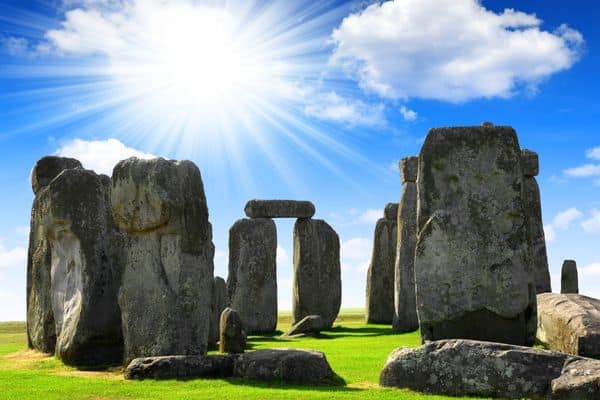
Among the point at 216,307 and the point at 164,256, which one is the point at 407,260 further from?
the point at 164,256

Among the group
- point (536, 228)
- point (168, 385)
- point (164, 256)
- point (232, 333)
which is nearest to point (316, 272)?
point (536, 228)

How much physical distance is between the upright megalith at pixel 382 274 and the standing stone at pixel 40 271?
43.8 feet

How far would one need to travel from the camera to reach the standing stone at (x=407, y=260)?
2291 centimetres

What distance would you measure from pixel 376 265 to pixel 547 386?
1988 cm

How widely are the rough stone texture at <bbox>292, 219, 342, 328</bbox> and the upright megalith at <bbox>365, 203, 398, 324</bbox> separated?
5.02 feet

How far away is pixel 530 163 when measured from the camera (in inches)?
901

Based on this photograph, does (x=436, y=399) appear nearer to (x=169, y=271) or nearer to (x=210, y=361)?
(x=210, y=361)

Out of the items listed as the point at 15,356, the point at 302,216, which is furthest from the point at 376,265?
the point at 15,356

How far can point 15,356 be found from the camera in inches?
687

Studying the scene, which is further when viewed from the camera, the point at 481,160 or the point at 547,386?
the point at 481,160

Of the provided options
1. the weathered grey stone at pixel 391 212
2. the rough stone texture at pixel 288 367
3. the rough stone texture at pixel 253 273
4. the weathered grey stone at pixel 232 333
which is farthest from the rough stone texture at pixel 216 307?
the weathered grey stone at pixel 391 212

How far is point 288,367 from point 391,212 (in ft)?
62.9

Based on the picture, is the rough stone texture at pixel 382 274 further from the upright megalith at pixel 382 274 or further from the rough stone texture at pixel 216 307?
the rough stone texture at pixel 216 307

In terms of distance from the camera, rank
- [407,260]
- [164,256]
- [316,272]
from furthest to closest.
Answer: [316,272]
[407,260]
[164,256]
